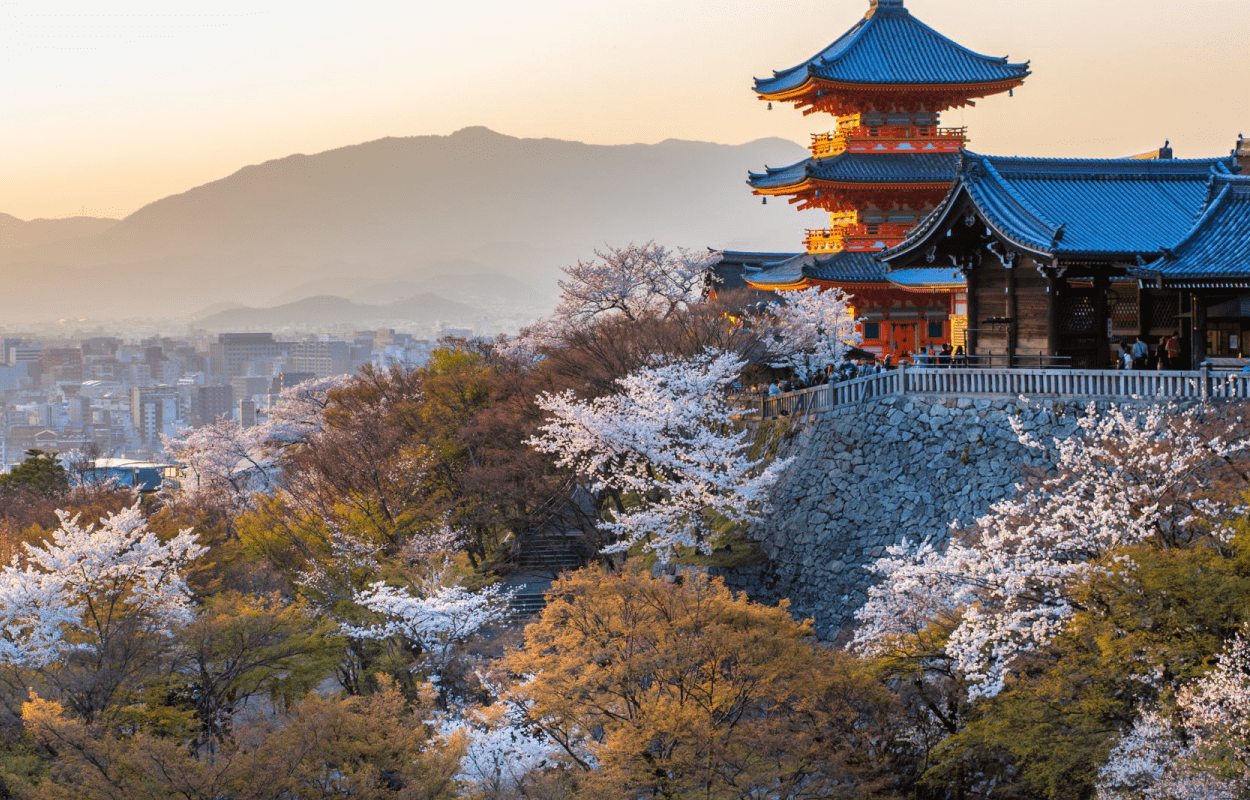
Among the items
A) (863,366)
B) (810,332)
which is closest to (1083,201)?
(863,366)

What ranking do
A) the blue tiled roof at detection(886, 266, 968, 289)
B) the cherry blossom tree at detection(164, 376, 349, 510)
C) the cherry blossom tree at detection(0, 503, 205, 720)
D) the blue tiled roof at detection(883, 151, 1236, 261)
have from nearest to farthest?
the cherry blossom tree at detection(0, 503, 205, 720) → the blue tiled roof at detection(883, 151, 1236, 261) → the blue tiled roof at detection(886, 266, 968, 289) → the cherry blossom tree at detection(164, 376, 349, 510)

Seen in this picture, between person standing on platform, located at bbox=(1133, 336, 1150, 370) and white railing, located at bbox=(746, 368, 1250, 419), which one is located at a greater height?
person standing on platform, located at bbox=(1133, 336, 1150, 370)

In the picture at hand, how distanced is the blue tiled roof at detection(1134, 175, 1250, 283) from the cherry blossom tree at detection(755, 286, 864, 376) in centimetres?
1172

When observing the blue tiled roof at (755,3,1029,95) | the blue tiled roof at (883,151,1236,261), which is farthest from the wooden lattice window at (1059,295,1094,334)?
the blue tiled roof at (755,3,1029,95)

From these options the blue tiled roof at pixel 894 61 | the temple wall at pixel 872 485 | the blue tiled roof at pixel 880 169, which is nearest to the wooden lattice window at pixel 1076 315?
Answer: the temple wall at pixel 872 485

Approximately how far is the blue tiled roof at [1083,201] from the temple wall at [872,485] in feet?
12.1

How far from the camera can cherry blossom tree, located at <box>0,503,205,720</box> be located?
27.4 meters

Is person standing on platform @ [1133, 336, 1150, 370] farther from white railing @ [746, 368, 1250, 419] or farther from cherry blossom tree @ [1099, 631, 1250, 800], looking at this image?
cherry blossom tree @ [1099, 631, 1250, 800]

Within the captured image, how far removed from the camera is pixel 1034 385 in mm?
28703

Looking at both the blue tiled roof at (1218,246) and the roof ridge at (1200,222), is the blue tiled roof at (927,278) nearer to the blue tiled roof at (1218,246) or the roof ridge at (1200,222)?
the roof ridge at (1200,222)

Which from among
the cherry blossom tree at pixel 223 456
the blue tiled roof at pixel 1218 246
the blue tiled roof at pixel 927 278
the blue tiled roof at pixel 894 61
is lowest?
the cherry blossom tree at pixel 223 456

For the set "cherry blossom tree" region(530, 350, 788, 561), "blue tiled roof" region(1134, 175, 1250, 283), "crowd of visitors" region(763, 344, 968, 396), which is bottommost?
"cherry blossom tree" region(530, 350, 788, 561)

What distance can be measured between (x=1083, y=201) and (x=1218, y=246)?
3.63 metres

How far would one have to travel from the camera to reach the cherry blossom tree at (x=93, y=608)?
2739cm
